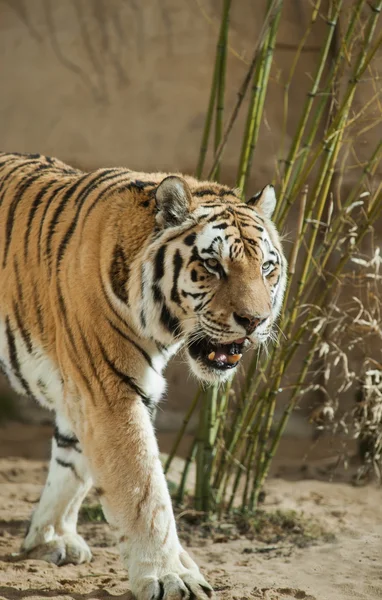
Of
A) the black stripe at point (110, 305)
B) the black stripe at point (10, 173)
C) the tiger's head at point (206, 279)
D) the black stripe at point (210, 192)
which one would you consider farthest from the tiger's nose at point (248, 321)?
the black stripe at point (10, 173)

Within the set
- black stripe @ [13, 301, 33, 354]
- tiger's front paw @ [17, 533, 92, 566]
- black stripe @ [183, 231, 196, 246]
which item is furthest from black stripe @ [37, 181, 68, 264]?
tiger's front paw @ [17, 533, 92, 566]

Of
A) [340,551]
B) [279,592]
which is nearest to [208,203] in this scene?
[279,592]

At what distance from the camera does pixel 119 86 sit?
622 cm

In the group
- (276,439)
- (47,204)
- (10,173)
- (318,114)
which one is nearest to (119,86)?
(10,173)

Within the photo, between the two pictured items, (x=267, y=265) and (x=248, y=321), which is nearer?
(x=248, y=321)

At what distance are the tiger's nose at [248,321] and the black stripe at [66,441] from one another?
3.44ft

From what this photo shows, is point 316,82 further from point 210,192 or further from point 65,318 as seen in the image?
point 65,318

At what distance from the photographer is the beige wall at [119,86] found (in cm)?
616

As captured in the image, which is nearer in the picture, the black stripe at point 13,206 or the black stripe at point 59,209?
the black stripe at point 59,209

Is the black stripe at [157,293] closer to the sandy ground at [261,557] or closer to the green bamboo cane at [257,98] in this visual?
the green bamboo cane at [257,98]

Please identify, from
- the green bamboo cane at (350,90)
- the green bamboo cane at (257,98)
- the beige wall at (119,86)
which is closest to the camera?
the green bamboo cane at (350,90)

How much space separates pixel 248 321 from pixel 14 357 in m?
1.18

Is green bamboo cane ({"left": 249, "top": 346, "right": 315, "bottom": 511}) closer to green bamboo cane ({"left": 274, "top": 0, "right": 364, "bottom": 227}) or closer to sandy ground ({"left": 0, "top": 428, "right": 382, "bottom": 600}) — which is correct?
sandy ground ({"left": 0, "top": 428, "right": 382, "bottom": 600})

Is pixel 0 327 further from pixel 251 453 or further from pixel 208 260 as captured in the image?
pixel 251 453
